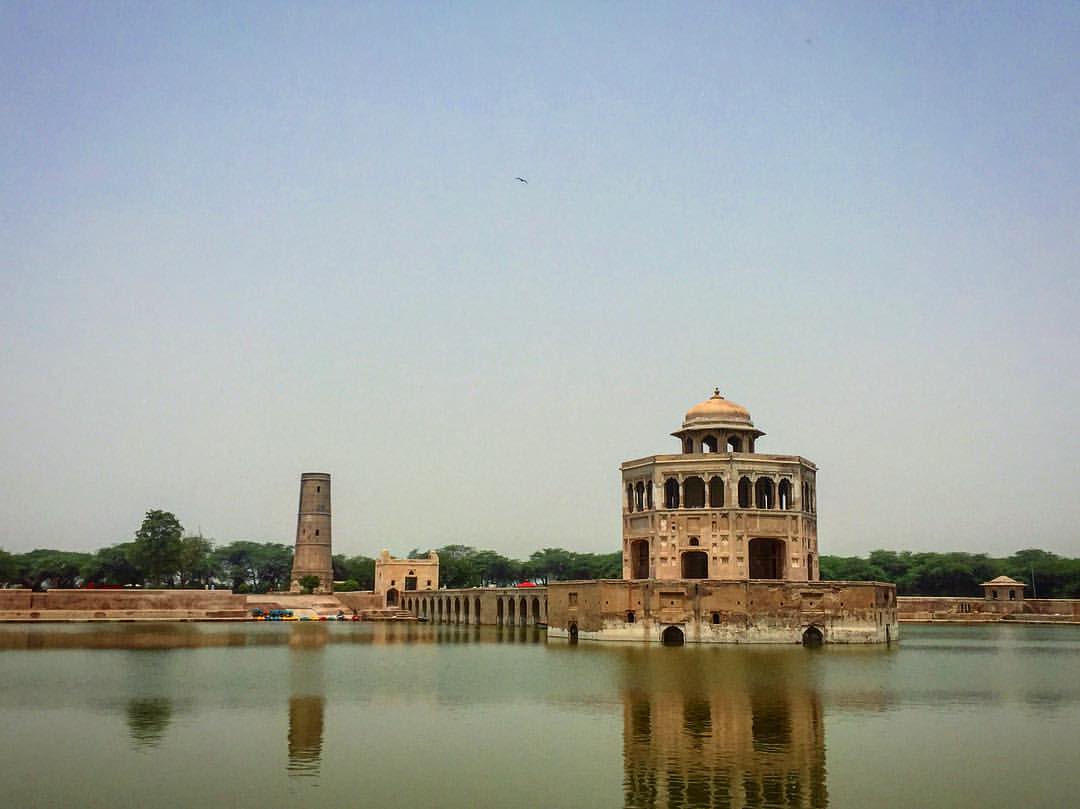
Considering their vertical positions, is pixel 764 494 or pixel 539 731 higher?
pixel 764 494

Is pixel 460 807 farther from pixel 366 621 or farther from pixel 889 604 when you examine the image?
pixel 366 621

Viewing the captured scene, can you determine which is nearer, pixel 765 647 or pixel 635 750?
pixel 635 750

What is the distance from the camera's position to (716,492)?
45.5 metres

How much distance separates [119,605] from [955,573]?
53.1 metres

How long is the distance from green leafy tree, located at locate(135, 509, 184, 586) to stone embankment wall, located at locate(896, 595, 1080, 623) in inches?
1703

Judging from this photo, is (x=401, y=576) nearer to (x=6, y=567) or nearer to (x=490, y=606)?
(x=490, y=606)

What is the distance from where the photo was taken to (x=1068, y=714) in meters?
22.0

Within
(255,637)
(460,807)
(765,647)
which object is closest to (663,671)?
(765,647)

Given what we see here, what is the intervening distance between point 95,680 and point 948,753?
1895 cm

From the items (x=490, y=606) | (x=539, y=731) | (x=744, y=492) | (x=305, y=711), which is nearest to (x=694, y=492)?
(x=744, y=492)

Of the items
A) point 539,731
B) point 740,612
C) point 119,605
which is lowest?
point 539,731

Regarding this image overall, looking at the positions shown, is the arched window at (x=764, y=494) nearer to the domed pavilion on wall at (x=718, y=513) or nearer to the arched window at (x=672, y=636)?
the domed pavilion on wall at (x=718, y=513)

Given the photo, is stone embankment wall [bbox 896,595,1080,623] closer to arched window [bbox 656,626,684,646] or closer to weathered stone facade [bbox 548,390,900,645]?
weathered stone facade [bbox 548,390,900,645]

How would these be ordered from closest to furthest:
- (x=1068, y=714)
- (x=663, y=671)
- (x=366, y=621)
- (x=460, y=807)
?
(x=460, y=807)
(x=1068, y=714)
(x=663, y=671)
(x=366, y=621)
